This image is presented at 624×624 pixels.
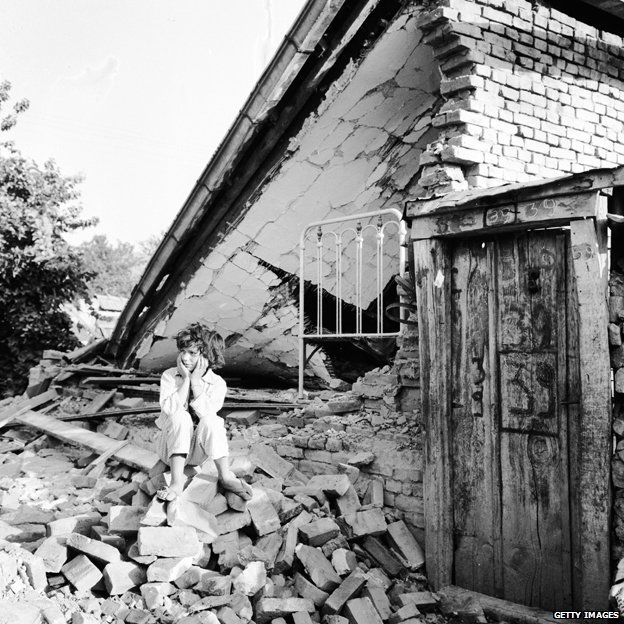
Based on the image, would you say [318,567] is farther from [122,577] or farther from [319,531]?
[122,577]

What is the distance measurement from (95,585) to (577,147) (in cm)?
499

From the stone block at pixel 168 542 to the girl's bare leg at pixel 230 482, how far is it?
0.40 metres

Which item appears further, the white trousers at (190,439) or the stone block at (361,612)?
the white trousers at (190,439)

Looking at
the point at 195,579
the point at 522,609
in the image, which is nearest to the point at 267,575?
Result: the point at 195,579

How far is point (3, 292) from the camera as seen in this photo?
10.9 metres

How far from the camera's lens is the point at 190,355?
168 inches

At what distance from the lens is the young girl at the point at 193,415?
4.15 meters

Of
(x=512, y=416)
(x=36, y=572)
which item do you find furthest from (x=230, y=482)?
(x=512, y=416)

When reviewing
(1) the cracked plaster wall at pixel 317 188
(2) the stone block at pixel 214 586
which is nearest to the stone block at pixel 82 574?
(2) the stone block at pixel 214 586

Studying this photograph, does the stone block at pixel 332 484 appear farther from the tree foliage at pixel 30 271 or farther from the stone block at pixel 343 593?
the tree foliage at pixel 30 271

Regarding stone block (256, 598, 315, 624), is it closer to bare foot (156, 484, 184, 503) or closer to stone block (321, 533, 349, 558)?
stone block (321, 533, 349, 558)

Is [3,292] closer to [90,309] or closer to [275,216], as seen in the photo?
[90,309]

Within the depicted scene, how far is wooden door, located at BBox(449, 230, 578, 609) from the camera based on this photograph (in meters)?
3.68

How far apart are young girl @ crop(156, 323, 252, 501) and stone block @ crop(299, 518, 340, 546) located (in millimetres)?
466
